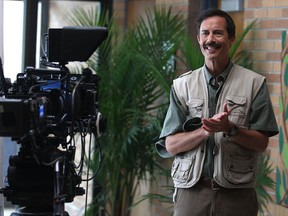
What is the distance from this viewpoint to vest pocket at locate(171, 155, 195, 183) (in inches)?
134

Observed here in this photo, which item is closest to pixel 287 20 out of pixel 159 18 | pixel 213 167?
pixel 159 18

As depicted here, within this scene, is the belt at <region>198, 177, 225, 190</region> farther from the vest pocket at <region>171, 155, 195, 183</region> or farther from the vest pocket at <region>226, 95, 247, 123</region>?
the vest pocket at <region>226, 95, 247, 123</region>

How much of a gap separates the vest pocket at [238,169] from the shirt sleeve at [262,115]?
0.46ft

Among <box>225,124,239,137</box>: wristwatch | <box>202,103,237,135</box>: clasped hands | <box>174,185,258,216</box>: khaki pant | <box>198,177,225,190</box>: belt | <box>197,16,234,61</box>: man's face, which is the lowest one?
<box>174,185,258,216</box>: khaki pant

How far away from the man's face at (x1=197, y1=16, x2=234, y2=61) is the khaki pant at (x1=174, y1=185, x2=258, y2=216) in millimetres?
595

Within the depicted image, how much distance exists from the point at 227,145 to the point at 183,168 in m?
0.22

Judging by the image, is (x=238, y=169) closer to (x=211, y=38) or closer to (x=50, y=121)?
(x=211, y=38)

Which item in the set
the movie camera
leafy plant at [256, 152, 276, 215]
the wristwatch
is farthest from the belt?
leafy plant at [256, 152, 276, 215]

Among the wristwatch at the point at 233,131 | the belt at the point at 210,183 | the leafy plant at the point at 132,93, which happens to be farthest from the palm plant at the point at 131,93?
the wristwatch at the point at 233,131

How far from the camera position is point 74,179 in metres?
3.24

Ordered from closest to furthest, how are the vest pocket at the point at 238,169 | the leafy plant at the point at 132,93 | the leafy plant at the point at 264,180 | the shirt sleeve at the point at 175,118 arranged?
the vest pocket at the point at 238,169 → the shirt sleeve at the point at 175,118 → the leafy plant at the point at 264,180 → the leafy plant at the point at 132,93

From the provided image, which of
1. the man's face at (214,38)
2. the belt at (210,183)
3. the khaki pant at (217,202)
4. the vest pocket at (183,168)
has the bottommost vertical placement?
the khaki pant at (217,202)

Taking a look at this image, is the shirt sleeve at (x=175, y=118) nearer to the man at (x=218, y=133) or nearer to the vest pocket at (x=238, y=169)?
the man at (x=218, y=133)

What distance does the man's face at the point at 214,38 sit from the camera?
11.2 ft
